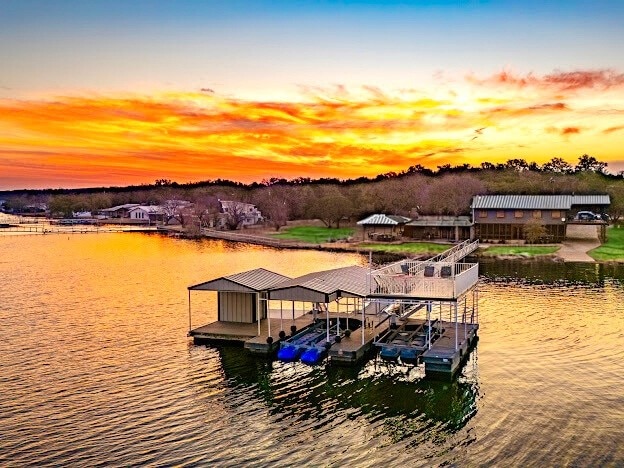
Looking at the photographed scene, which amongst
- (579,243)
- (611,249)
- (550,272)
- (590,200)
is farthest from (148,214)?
(550,272)

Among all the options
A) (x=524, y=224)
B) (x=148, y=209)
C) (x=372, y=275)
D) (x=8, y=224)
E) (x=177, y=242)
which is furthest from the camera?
(x=148, y=209)

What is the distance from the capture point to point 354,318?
36250 mm

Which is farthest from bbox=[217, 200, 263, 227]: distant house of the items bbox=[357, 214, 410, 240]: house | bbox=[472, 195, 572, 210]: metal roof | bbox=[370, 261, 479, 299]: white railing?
bbox=[370, 261, 479, 299]: white railing

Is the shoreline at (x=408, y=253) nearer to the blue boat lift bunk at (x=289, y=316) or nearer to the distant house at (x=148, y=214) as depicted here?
the blue boat lift bunk at (x=289, y=316)

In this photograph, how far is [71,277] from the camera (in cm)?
6328

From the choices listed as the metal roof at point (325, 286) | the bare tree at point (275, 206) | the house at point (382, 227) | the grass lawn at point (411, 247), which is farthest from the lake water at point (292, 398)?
the bare tree at point (275, 206)

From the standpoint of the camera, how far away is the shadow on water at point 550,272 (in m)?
55.3

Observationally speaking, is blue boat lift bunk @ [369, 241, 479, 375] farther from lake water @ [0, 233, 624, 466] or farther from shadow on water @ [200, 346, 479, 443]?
lake water @ [0, 233, 624, 466]

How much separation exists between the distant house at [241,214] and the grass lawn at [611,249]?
80008mm

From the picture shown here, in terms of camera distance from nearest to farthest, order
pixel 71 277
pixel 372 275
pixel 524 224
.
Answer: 1. pixel 372 275
2. pixel 71 277
3. pixel 524 224

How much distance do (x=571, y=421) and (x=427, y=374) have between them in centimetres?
677

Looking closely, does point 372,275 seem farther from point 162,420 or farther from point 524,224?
point 524,224

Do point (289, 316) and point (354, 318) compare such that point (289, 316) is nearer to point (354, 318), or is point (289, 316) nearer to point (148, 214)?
point (354, 318)

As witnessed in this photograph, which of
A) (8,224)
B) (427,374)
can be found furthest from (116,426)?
(8,224)
